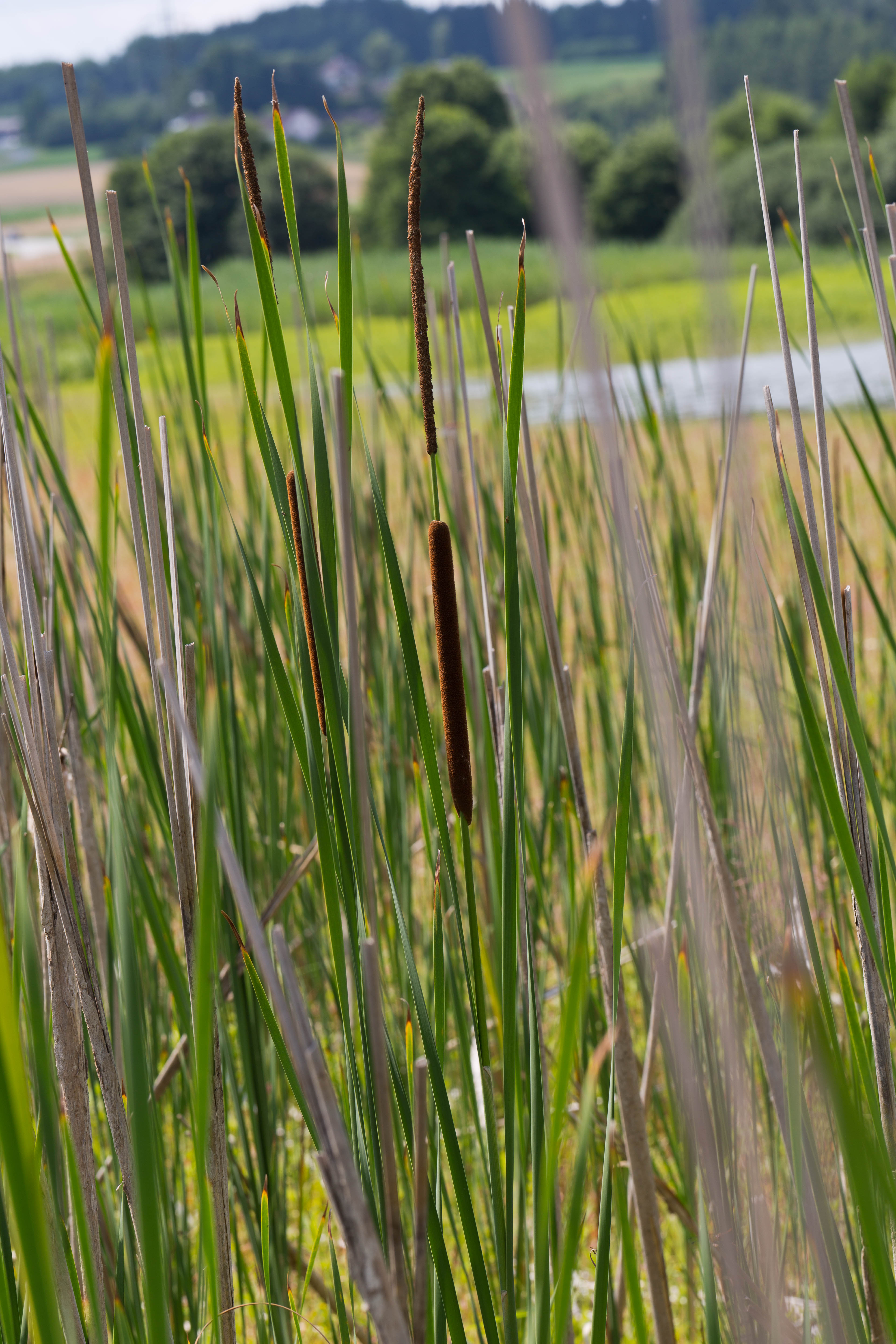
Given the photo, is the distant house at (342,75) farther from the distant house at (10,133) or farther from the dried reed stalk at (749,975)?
the dried reed stalk at (749,975)

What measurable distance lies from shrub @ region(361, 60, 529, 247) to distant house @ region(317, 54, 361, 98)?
311 inches

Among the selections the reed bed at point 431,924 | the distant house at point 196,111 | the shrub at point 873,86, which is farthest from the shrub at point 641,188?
the distant house at point 196,111

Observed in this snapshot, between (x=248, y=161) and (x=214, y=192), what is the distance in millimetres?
5753

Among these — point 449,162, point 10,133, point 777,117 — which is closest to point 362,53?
point 10,133

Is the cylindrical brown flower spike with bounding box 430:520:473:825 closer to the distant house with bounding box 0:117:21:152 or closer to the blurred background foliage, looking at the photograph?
the blurred background foliage

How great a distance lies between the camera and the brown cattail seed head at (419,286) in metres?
0.26

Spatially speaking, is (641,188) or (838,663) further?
(641,188)

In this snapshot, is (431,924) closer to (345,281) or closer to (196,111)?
(345,281)

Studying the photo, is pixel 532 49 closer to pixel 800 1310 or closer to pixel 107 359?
pixel 107 359

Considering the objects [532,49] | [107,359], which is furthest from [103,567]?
[532,49]

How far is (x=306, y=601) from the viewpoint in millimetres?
280

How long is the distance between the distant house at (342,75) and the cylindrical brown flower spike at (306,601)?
2024 cm

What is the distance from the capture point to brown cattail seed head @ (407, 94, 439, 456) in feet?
0.85

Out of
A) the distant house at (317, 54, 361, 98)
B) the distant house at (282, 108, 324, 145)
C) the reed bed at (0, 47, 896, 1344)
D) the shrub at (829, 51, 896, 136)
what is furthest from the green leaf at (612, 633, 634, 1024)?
the distant house at (317, 54, 361, 98)
